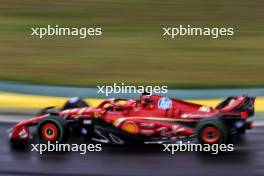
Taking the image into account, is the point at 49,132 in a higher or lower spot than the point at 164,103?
lower

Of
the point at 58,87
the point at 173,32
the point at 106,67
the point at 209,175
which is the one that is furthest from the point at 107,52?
the point at 209,175

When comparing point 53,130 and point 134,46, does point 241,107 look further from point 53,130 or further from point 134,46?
point 134,46

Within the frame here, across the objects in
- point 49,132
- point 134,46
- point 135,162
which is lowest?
point 135,162

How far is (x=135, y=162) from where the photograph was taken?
765 centimetres

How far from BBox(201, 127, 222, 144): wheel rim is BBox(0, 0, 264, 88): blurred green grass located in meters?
3.27

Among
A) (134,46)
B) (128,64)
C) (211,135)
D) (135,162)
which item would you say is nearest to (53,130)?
(135,162)

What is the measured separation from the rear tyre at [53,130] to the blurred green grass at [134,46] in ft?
10.3

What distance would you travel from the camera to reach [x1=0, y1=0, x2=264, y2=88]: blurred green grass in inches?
454

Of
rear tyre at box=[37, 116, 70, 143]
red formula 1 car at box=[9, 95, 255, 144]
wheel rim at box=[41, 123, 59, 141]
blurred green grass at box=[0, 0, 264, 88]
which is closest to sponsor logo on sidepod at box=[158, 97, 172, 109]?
red formula 1 car at box=[9, 95, 255, 144]

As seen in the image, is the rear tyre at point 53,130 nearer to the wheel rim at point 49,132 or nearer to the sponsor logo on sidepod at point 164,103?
the wheel rim at point 49,132

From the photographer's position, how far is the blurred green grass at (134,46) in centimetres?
1153

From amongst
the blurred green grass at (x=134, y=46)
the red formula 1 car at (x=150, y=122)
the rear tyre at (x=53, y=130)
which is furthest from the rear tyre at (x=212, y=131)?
the blurred green grass at (x=134, y=46)

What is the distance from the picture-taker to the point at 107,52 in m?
12.9

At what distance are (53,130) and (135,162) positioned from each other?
100 centimetres
